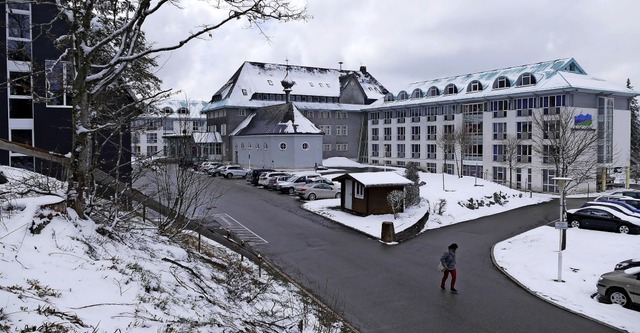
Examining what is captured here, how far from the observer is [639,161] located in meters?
59.1

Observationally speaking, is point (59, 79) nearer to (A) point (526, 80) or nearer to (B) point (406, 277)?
(B) point (406, 277)

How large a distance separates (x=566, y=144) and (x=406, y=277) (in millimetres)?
18349

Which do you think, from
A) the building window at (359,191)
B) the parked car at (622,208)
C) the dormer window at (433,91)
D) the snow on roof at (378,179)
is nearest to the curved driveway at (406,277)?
the building window at (359,191)

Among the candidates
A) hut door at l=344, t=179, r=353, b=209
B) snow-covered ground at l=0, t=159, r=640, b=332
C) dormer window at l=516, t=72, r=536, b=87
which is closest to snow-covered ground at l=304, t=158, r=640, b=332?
snow-covered ground at l=0, t=159, r=640, b=332

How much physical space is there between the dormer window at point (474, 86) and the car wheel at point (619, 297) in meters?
39.4

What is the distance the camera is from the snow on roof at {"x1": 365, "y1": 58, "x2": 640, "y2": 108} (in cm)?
4159

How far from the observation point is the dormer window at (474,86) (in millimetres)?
50344

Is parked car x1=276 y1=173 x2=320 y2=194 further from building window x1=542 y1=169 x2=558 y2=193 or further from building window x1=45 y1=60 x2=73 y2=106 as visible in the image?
building window x1=542 y1=169 x2=558 y2=193

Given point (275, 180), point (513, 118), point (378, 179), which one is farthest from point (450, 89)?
point (378, 179)

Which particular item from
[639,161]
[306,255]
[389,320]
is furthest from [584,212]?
[639,161]

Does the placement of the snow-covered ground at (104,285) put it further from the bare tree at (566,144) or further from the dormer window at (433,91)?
the dormer window at (433,91)

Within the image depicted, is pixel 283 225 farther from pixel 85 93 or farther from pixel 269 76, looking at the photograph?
pixel 269 76

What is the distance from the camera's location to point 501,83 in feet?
156

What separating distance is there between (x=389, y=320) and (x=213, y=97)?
62025 millimetres
